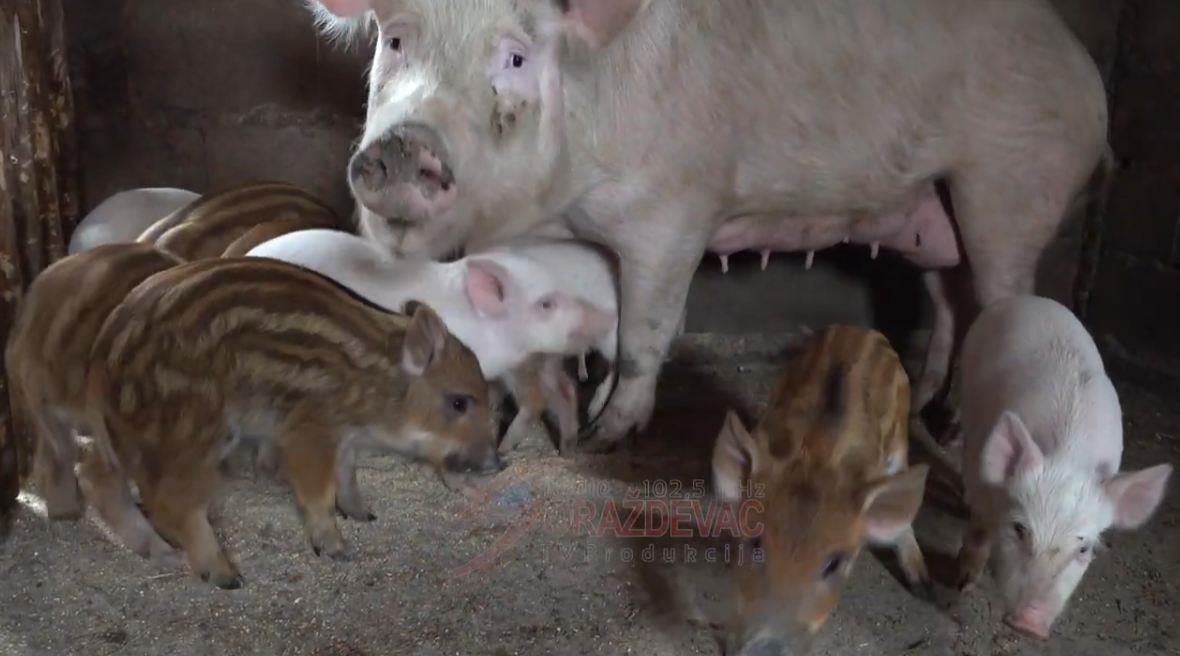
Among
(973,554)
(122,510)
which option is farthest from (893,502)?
(122,510)

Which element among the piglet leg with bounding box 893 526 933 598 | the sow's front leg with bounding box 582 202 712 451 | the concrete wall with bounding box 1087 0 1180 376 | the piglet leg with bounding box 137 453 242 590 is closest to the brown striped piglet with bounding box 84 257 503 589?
the piglet leg with bounding box 137 453 242 590

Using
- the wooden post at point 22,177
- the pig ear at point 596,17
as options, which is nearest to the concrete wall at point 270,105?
the wooden post at point 22,177

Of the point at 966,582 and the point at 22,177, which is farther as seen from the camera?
the point at 22,177

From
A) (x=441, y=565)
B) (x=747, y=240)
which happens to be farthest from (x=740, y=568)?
(x=747, y=240)

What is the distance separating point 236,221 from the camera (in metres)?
2.88

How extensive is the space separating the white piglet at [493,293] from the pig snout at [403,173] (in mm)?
394

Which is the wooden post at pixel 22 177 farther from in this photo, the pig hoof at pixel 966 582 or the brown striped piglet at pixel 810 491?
the pig hoof at pixel 966 582

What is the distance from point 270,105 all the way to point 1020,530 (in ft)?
8.89

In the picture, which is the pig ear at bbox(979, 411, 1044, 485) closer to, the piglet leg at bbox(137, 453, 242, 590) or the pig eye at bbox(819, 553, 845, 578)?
the pig eye at bbox(819, 553, 845, 578)

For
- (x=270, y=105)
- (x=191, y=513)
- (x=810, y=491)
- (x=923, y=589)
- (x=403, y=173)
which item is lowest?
(x=923, y=589)

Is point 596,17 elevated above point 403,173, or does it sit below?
above

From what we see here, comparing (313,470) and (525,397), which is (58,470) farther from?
(525,397)

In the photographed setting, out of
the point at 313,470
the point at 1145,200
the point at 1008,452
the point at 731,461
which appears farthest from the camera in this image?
the point at 1145,200

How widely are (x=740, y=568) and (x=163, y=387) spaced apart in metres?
1.10
